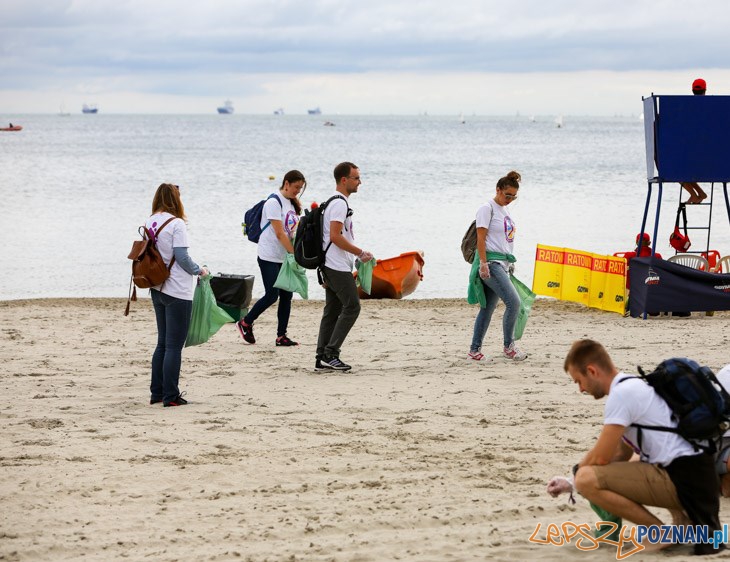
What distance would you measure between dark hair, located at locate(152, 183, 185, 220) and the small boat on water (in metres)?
4.68

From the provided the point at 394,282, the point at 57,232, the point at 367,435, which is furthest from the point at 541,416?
the point at 57,232

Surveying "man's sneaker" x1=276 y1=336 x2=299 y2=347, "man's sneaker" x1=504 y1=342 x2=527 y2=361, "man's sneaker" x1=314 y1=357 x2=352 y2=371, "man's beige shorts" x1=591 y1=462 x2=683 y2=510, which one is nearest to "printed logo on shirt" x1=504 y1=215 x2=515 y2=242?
"man's sneaker" x1=504 y1=342 x2=527 y2=361

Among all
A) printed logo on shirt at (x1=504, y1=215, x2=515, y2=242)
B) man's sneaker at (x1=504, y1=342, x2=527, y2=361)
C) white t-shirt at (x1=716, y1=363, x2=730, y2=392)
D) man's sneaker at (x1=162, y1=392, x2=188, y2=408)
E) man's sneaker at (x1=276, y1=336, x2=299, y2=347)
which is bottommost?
man's sneaker at (x1=162, y1=392, x2=188, y2=408)

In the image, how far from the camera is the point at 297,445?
605 centimetres

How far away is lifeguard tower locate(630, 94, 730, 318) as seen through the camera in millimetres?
10656

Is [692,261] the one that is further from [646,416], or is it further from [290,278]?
[646,416]

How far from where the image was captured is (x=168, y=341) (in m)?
6.93

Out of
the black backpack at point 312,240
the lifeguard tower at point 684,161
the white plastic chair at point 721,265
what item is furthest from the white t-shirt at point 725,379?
the white plastic chair at point 721,265

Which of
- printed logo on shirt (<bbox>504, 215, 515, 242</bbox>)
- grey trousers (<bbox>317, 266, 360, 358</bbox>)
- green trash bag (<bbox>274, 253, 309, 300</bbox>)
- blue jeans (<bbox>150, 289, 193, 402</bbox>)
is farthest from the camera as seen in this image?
green trash bag (<bbox>274, 253, 309, 300</bbox>)

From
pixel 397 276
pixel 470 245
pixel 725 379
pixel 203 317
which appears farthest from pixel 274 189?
pixel 725 379

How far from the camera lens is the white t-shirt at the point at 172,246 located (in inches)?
264

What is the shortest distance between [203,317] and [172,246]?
84 centimetres

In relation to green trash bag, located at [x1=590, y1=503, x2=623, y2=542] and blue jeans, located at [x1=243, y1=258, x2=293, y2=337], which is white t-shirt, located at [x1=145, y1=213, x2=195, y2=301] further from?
green trash bag, located at [x1=590, y1=503, x2=623, y2=542]

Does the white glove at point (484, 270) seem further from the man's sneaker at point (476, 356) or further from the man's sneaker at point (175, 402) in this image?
the man's sneaker at point (175, 402)
